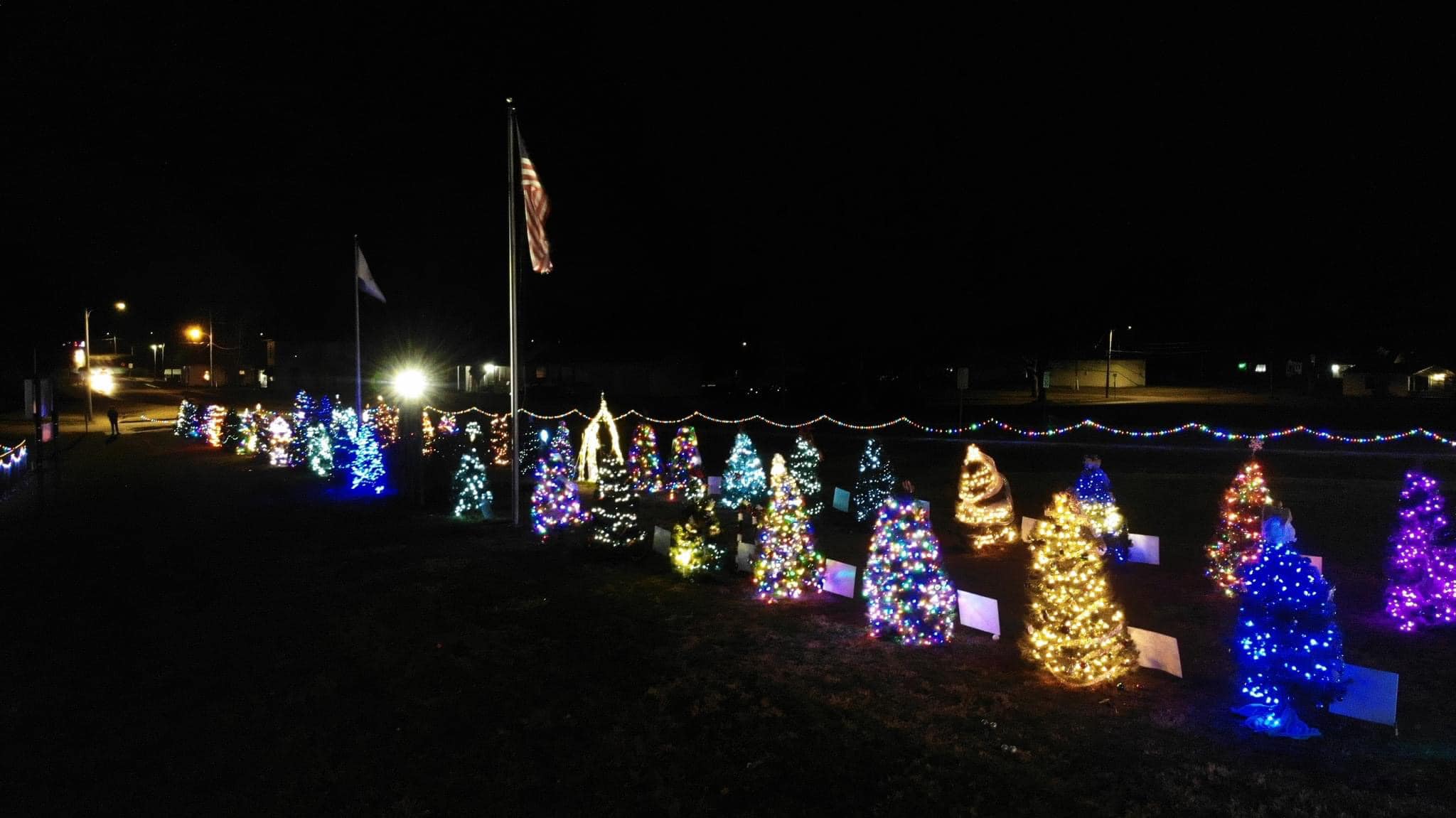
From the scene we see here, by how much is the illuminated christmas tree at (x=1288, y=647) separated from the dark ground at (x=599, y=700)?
262 millimetres

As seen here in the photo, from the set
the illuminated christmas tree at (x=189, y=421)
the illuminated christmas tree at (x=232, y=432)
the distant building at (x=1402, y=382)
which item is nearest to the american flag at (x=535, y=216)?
the illuminated christmas tree at (x=232, y=432)

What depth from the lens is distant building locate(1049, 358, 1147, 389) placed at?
7475cm

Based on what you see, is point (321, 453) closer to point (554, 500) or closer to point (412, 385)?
point (412, 385)

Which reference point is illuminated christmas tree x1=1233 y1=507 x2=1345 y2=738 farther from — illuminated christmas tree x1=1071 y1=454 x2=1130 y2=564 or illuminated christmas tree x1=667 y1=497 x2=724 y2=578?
illuminated christmas tree x1=667 y1=497 x2=724 y2=578

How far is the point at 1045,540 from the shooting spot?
7559 mm

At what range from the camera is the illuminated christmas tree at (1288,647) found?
615cm

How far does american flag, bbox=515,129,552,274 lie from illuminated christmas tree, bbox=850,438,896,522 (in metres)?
6.02

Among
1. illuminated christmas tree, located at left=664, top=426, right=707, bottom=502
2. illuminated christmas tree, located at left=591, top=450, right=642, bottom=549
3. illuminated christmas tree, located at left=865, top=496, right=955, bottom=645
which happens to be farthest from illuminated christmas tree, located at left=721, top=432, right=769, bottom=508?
illuminated christmas tree, located at left=865, top=496, right=955, bottom=645

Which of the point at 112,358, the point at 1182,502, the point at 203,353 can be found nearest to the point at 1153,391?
the point at 1182,502

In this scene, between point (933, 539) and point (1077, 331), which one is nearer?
point (933, 539)

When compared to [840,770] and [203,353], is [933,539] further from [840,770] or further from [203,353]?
[203,353]

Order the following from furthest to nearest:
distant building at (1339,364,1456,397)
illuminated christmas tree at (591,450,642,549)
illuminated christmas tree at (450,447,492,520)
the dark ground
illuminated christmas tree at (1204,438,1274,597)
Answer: distant building at (1339,364,1456,397), illuminated christmas tree at (450,447,492,520), illuminated christmas tree at (591,450,642,549), illuminated christmas tree at (1204,438,1274,597), the dark ground

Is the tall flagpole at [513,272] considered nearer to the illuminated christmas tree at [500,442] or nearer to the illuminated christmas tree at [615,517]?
the illuminated christmas tree at [615,517]

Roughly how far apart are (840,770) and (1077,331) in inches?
2169
